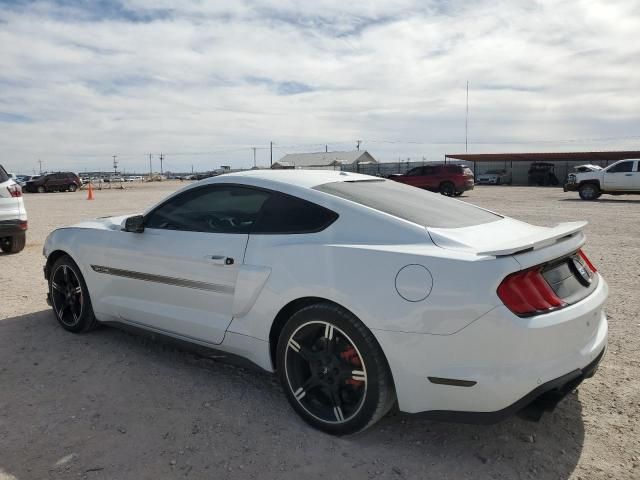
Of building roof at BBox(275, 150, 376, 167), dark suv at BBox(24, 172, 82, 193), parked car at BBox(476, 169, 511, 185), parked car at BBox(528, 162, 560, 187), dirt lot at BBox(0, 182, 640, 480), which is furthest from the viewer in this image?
building roof at BBox(275, 150, 376, 167)

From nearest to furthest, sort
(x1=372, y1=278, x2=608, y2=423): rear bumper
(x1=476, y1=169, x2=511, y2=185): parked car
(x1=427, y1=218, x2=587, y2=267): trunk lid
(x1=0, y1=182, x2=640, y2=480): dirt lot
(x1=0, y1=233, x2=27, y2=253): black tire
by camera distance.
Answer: (x1=372, y1=278, x2=608, y2=423): rear bumper
(x1=427, y1=218, x2=587, y2=267): trunk lid
(x1=0, y1=182, x2=640, y2=480): dirt lot
(x1=0, y1=233, x2=27, y2=253): black tire
(x1=476, y1=169, x2=511, y2=185): parked car

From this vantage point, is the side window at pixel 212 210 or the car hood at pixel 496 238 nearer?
the car hood at pixel 496 238

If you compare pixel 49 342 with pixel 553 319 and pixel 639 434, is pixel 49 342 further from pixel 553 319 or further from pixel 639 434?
pixel 639 434

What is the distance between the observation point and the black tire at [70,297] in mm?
4520

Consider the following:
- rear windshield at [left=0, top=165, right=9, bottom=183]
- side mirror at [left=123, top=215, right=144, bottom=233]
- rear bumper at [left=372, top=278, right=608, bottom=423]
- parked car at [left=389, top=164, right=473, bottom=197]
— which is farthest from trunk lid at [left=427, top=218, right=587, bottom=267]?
parked car at [left=389, top=164, right=473, bottom=197]

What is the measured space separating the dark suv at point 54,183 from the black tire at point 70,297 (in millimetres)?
37779

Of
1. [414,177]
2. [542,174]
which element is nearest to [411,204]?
[414,177]

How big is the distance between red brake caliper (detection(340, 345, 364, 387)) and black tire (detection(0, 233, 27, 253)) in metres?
8.10

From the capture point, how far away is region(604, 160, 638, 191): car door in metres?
20.9

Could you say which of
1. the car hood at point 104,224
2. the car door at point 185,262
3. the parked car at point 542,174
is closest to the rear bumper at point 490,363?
the car door at point 185,262

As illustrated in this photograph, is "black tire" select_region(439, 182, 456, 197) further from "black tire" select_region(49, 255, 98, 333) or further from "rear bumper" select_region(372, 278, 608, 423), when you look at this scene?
"rear bumper" select_region(372, 278, 608, 423)

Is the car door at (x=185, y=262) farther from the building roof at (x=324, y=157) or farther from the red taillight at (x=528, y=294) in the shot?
the building roof at (x=324, y=157)

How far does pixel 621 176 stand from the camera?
21031mm

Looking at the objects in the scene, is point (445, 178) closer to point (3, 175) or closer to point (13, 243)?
point (13, 243)
